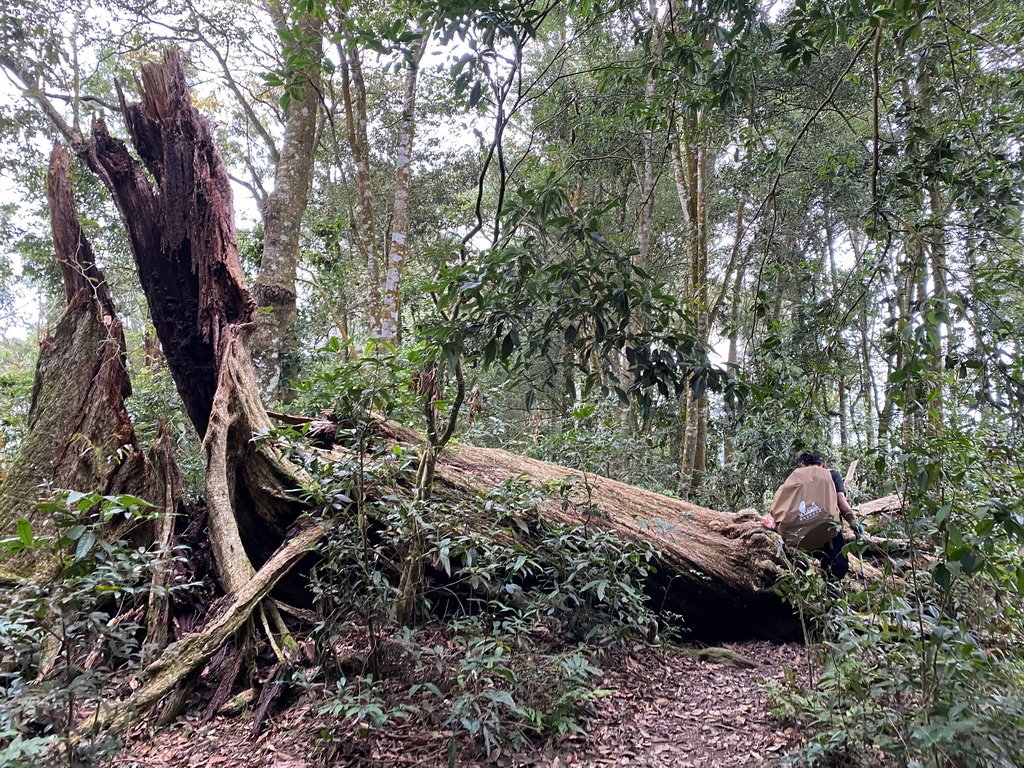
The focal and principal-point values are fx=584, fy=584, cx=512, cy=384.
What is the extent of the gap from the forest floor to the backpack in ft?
4.22

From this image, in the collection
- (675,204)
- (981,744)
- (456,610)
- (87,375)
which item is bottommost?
(456,610)

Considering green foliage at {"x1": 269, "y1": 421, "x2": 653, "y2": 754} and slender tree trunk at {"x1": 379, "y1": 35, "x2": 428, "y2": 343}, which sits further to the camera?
slender tree trunk at {"x1": 379, "y1": 35, "x2": 428, "y2": 343}

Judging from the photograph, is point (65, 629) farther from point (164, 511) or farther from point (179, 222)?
point (179, 222)

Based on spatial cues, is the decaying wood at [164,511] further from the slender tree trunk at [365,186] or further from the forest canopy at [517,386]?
the slender tree trunk at [365,186]

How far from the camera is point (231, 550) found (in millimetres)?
4184

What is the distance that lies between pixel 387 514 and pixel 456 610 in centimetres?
119

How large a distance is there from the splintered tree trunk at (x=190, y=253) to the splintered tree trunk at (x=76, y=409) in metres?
0.47

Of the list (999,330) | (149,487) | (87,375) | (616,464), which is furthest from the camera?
(616,464)

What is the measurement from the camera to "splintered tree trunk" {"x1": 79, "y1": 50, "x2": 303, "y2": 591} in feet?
15.5

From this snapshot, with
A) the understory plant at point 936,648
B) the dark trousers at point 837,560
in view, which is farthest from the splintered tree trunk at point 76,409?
the dark trousers at point 837,560

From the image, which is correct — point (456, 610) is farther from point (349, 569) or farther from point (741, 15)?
point (741, 15)

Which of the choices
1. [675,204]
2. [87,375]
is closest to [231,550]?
[87,375]

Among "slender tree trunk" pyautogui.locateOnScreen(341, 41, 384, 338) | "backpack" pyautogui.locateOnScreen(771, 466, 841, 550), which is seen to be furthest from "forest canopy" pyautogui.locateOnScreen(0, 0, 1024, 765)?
"slender tree trunk" pyautogui.locateOnScreen(341, 41, 384, 338)

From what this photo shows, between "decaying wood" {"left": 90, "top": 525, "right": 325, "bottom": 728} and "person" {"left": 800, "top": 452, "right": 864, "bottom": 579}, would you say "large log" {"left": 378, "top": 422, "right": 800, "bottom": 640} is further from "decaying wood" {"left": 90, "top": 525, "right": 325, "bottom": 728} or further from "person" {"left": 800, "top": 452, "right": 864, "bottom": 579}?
"decaying wood" {"left": 90, "top": 525, "right": 325, "bottom": 728}
